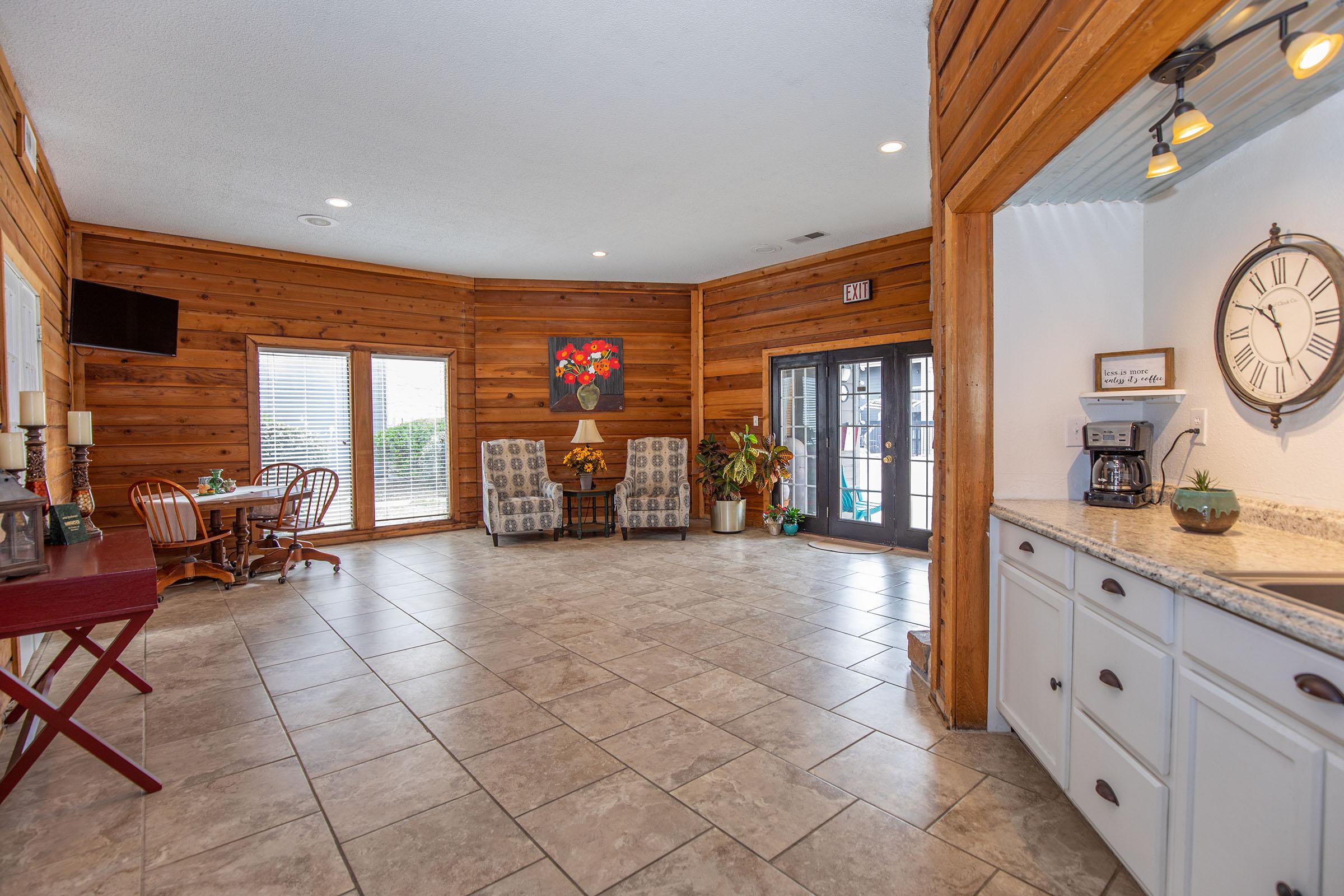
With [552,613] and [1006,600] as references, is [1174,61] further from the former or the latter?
[552,613]

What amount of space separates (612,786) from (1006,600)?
152cm

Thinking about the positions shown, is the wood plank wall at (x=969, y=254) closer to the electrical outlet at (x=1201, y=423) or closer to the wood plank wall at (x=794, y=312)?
the electrical outlet at (x=1201, y=423)

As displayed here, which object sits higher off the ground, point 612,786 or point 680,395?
point 680,395

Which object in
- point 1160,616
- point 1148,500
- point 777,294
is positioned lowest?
point 1160,616

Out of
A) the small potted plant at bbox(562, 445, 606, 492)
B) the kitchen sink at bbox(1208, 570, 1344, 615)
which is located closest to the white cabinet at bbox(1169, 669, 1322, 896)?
the kitchen sink at bbox(1208, 570, 1344, 615)

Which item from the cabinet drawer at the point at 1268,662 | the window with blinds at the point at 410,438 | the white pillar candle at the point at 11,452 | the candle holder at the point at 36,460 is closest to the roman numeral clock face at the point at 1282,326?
the cabinet drawer at the point at 1268,662

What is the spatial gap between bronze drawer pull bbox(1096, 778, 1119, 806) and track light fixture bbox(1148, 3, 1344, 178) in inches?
67.4

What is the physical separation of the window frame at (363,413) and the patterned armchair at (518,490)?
516 millimetres

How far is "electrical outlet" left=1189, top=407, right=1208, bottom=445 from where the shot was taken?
235 cm

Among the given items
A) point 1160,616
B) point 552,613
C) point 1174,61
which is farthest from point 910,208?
point 1160,616

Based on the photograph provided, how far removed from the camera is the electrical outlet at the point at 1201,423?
7.71 ft

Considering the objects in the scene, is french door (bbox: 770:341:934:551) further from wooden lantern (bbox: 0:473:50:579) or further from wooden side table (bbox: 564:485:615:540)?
wooden lantern (bbox: 0:473:50:579)

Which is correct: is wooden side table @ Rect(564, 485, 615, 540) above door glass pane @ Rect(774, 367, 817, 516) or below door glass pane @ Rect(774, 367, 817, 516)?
below

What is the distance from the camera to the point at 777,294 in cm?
709
